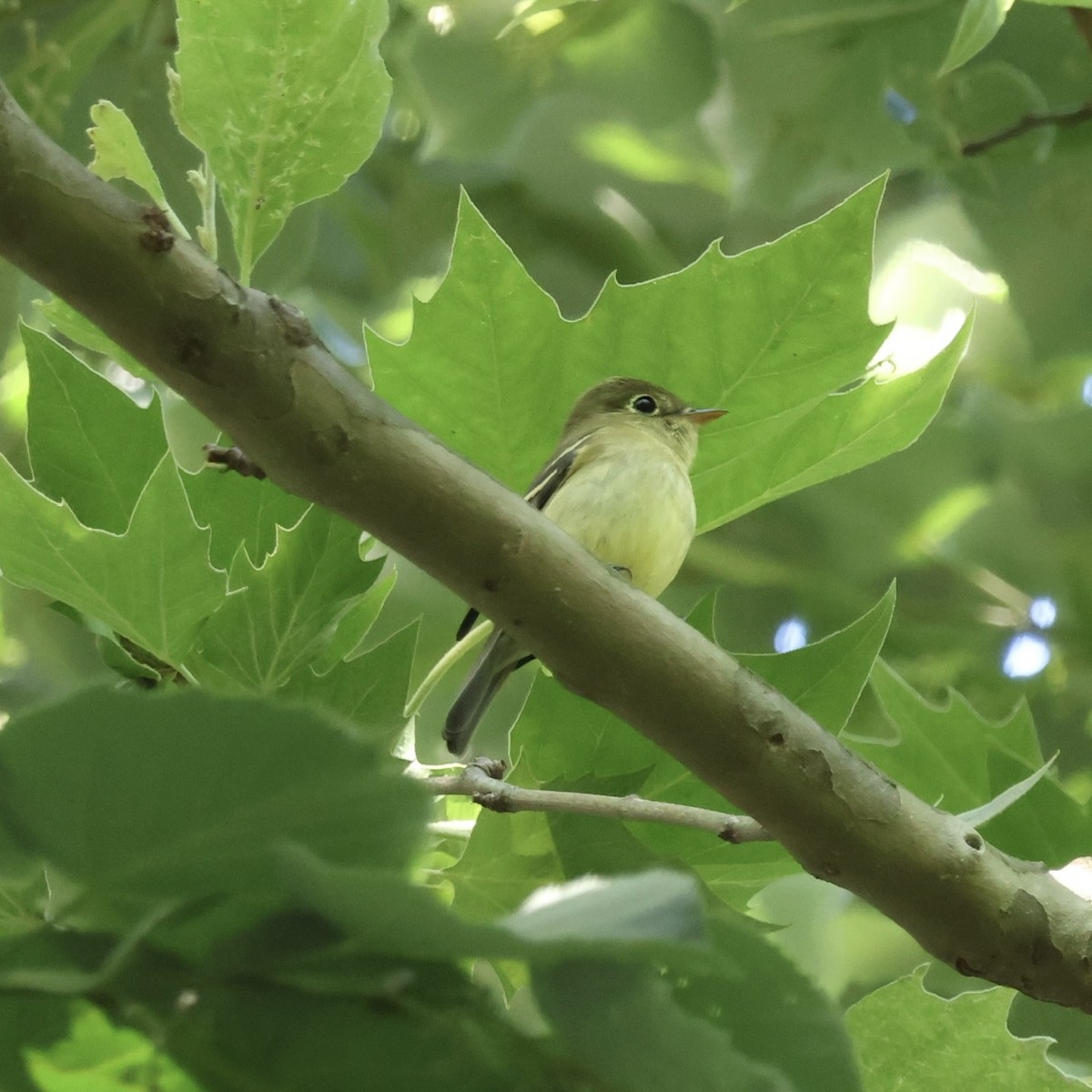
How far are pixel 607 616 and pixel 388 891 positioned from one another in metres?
0.50

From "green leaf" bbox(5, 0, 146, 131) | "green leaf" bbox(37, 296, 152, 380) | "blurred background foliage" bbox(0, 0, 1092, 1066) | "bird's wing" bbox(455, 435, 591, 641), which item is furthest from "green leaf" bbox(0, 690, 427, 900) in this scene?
"green leaf" bbox(5, 0, 146, 131)

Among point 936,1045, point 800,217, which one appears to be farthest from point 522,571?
point 800,217

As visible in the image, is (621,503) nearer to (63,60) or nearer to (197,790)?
(63,60)

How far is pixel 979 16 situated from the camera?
1.18 m

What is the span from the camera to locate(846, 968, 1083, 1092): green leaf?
46.2 inches

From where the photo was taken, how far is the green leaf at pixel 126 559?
107 centimetres

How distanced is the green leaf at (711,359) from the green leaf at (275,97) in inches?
7.8

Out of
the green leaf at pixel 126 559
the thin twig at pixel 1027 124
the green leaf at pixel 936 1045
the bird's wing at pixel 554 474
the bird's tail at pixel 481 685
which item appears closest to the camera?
the green leaf at pixel 126 559

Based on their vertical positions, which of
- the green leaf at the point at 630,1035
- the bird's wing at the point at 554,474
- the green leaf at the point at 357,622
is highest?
the bird's wing at the point at 554,474

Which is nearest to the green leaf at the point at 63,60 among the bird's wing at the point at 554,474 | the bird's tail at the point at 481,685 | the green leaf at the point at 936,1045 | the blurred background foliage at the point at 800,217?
the blurred background foliage at the point at 800,217

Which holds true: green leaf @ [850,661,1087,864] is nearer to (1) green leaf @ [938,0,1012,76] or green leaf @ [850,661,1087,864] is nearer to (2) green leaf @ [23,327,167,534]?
(1) green leaf @ [938,0,1012,76]

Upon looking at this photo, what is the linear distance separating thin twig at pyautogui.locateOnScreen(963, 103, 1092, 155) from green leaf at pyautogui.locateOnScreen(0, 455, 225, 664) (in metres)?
1.80

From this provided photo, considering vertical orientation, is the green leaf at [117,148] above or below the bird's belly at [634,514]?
below

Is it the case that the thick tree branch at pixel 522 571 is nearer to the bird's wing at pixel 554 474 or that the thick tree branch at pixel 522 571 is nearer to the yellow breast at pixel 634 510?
the yellow breast at pixel 634 510
